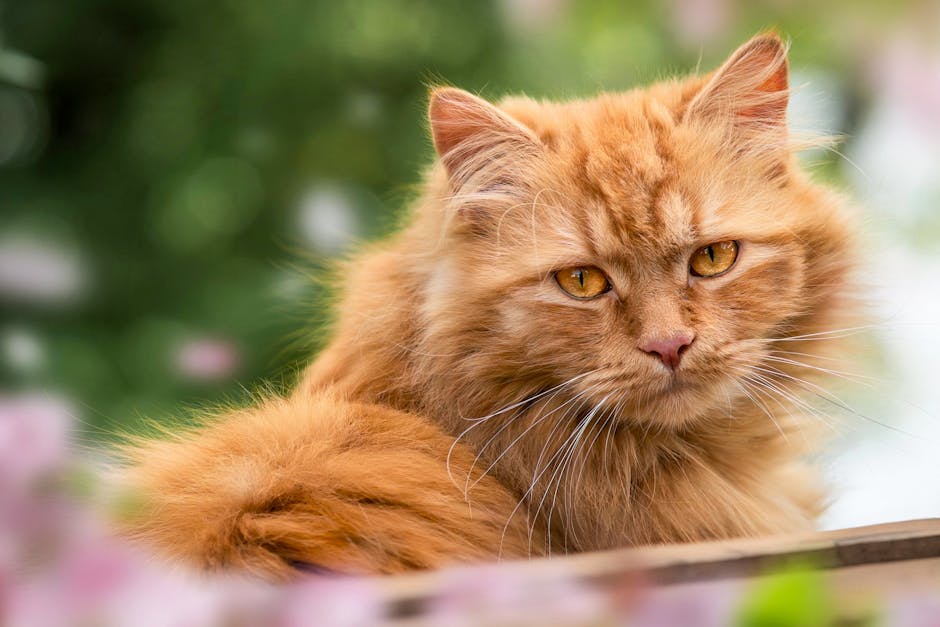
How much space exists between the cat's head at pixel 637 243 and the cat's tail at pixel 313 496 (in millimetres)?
157

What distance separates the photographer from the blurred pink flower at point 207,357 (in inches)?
56.1

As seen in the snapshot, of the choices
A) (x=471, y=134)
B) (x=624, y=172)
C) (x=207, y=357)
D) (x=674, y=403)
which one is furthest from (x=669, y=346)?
(x=207, y=357)

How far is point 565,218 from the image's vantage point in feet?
4.12

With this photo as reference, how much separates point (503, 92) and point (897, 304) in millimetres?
796

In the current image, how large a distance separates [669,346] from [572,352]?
13cm

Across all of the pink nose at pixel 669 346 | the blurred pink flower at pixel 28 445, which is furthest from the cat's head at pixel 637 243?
the blurred pink flower at pixel 28 445

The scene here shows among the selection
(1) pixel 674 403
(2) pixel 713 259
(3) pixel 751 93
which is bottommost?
(1) pixel 674 403

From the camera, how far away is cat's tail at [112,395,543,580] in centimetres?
101

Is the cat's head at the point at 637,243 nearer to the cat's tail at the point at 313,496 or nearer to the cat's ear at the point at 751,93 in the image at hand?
the cat's ear at the point at 751,93

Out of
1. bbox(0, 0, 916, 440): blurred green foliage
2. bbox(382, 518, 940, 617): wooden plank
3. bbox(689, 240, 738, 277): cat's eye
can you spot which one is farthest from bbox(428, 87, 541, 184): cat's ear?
bbox(382, 518, 940, 617): wooden plank

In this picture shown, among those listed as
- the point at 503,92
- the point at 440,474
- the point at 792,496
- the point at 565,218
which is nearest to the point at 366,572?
the point at 440,474

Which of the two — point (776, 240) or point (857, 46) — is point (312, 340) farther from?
point (857, 46)

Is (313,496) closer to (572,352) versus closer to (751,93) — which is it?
(572,352)

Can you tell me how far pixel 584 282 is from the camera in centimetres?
124
